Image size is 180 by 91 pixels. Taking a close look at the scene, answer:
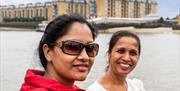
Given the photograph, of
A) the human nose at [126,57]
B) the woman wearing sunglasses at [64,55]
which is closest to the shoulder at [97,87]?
the human nose at [126,57]

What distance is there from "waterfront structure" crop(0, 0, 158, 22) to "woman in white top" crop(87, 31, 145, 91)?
210 feet

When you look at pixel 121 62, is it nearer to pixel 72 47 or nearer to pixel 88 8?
pixel 72 47

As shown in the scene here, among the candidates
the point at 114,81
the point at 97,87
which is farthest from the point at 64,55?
the point at 114,81

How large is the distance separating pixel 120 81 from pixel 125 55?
4.7 inches

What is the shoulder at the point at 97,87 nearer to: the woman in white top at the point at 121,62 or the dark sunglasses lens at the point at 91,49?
the woman in white top at the point at 121,62

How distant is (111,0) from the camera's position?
74375 mm

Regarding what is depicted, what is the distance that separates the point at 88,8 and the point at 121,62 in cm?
7313

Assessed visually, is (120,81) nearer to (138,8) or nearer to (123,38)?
(123,38)

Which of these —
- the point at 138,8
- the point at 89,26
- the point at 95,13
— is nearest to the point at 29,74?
the point at 89,26

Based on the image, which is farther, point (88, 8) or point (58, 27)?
point (88, 8)

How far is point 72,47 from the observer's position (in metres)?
1.32

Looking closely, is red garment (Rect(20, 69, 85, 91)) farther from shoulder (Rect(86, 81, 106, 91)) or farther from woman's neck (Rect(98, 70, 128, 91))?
woman's neck (Rect(98, 70, 128, 91))

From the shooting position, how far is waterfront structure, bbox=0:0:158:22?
71312 mm

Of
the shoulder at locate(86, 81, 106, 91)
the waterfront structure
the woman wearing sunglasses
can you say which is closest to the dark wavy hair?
the woman wearing sunglasses
